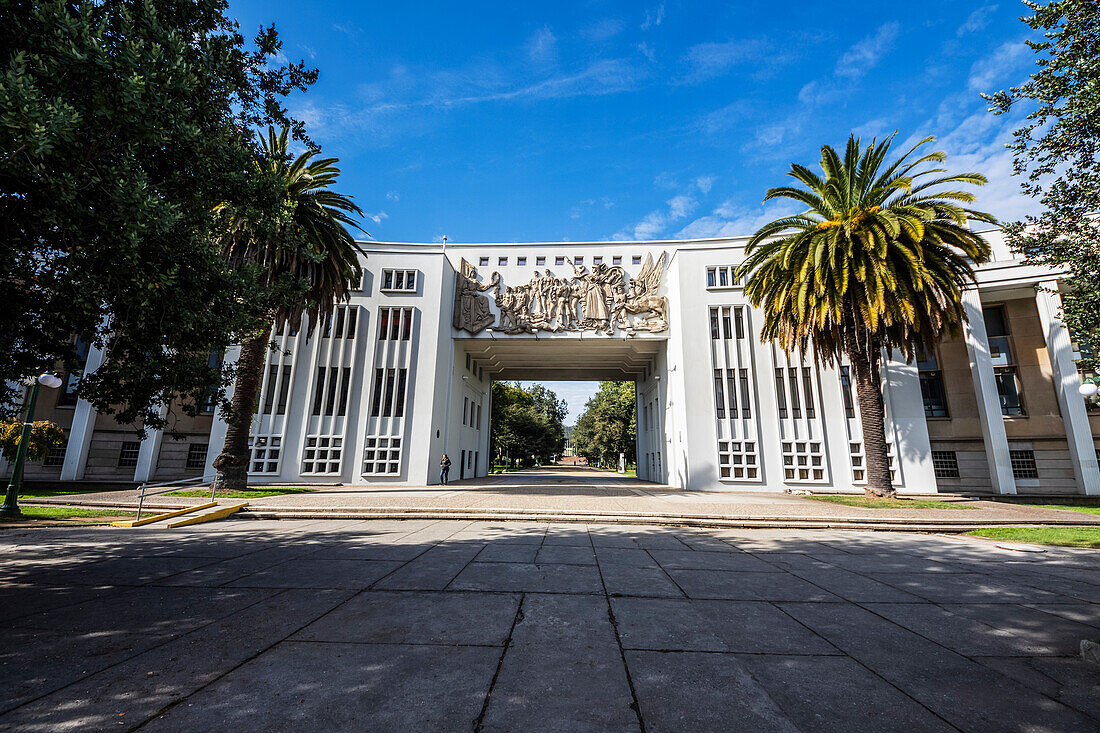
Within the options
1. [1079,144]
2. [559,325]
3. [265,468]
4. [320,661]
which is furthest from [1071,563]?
[265,468]

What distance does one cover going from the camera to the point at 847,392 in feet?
86.3

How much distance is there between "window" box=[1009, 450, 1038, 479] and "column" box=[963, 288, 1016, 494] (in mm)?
1851

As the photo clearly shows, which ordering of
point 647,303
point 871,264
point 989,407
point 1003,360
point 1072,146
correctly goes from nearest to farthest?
1. point 1072,146
2. point 871,264
3. point 989,407
4. point 1003,360
5. point 647,303

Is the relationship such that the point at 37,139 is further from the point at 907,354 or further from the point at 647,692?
the point at 907,354

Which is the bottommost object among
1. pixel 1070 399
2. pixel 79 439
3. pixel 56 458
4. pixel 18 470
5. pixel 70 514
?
pixel 70 514

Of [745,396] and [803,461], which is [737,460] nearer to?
[803,461]

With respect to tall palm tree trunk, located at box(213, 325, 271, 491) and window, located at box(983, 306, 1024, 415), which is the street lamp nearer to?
tall palm tree trunk, located at box(213, 325, 271, 491)

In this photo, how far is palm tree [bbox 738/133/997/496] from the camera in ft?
58.7

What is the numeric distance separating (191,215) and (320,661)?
19.1 ft

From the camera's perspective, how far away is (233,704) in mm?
2832

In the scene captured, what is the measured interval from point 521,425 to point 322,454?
40.9 meters

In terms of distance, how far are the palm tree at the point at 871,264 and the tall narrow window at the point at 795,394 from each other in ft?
20.0

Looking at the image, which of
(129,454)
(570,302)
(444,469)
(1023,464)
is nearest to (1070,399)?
(1023,464)

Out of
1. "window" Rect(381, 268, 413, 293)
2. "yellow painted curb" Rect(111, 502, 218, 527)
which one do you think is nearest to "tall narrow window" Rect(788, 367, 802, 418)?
"window" Rect(381, 268, 413, 293)
